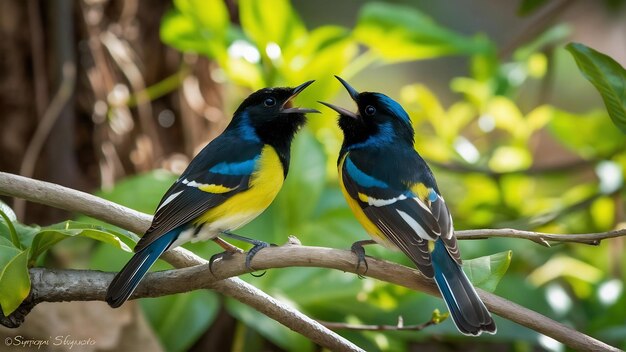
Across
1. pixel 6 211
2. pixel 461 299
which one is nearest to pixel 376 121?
pixel 461 299

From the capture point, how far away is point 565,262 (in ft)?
11.0

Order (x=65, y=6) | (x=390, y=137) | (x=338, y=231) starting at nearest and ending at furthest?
1. (x=390, y=137)
2. (x=338, y=231)
3. (x=65, y=6)

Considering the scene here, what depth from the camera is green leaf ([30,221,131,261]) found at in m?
1.69

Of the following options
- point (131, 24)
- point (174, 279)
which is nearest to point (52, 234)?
point (174, 279)

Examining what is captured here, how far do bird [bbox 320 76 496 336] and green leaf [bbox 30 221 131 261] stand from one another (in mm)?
488

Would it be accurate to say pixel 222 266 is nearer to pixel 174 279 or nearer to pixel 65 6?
pixel 174 279

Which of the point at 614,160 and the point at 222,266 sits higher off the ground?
the point at 614,160

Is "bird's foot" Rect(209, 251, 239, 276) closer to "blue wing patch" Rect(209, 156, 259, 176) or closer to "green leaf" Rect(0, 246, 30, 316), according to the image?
"blue wing patch" Rect(209, 156, 259, 176)

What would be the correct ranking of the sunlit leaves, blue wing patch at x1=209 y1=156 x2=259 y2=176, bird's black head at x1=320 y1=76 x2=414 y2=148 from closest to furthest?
blue wing patch at x1=209 y1=156 x2=259 y2=176, bird's black head at x1=320 y1=76 x2=414 y2=148, the sunlit leaves

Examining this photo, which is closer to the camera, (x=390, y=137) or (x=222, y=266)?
(x=222, y=266)

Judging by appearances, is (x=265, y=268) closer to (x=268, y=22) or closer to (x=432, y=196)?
(x=432, y=196)

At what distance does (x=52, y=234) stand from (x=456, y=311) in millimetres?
816

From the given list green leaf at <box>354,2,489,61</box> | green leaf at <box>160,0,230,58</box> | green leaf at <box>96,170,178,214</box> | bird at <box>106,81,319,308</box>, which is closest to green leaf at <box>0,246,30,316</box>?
bird at <box>106,81,319,308</box>

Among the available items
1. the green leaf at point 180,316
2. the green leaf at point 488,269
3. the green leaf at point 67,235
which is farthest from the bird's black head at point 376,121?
the green leaf at point 180,316
